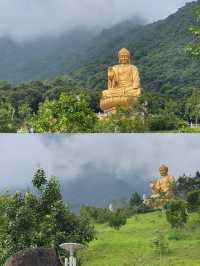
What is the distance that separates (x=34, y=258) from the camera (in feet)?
17.3

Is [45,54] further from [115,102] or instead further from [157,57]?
[115,102]

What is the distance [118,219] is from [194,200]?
3.30ft

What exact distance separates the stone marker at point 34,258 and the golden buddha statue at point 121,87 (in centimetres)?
1057

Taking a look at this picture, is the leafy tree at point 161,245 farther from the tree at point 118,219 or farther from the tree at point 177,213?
the tree at point 118,219

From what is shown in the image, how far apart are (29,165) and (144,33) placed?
25.3 meters

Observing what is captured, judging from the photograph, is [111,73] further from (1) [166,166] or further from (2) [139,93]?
(1) [166,166]

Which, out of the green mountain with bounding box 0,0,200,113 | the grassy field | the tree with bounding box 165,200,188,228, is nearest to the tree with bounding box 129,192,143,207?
the grassy field

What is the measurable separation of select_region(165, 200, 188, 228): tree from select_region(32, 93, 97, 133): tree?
311 cm

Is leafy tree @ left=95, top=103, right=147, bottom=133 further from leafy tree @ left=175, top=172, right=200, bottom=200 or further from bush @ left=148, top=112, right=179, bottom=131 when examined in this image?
leafy tree @ left=175, top=172, right=200, bottom=200

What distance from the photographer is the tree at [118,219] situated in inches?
381

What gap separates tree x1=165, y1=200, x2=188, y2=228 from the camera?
9562 millimetres

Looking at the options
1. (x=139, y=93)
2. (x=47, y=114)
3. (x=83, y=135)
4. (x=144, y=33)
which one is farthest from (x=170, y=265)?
(x=144, y=33)

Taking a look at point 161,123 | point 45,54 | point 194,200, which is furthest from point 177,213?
point 45,54

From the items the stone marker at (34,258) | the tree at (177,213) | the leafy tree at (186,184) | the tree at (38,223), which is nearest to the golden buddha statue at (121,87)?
the leafy tree at (186,184)
